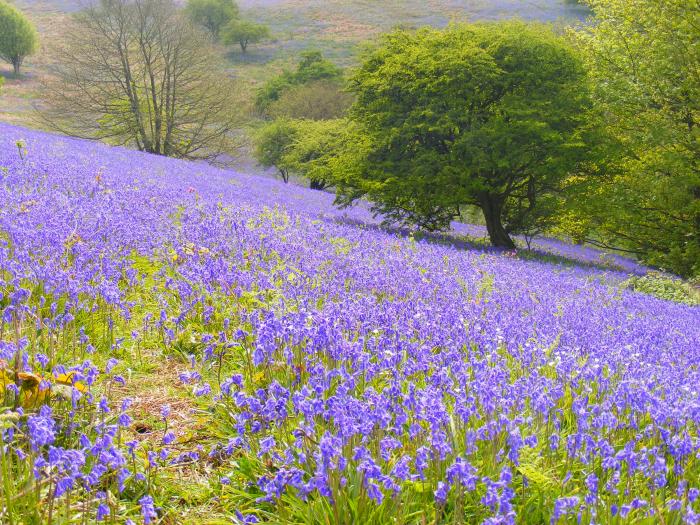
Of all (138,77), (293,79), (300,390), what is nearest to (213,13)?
(293,79)

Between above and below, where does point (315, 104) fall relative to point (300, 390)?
above

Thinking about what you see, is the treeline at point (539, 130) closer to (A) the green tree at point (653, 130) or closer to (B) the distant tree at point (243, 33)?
(A) the green tree at point (653, 130)

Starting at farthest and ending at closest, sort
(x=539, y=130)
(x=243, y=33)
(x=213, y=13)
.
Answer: (x=213, y=13)
(x=243, y=33)
(x=539, y=130)

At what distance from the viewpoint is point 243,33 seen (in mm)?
78688

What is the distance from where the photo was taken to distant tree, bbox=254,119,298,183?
39.8 meters

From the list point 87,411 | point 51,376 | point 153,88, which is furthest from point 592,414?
point 153,88

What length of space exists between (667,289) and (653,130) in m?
5.33

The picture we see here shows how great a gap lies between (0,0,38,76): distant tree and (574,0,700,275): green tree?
62484 mm

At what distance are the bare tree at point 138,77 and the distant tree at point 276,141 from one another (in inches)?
296

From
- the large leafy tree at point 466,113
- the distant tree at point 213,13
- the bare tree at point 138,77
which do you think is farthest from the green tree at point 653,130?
the distant tree at point 213,13

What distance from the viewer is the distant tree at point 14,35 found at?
5925 centimetres

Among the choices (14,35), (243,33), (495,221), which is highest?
(243,33)

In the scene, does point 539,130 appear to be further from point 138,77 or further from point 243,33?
point 243,33

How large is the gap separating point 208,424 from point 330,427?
76 centimetres
